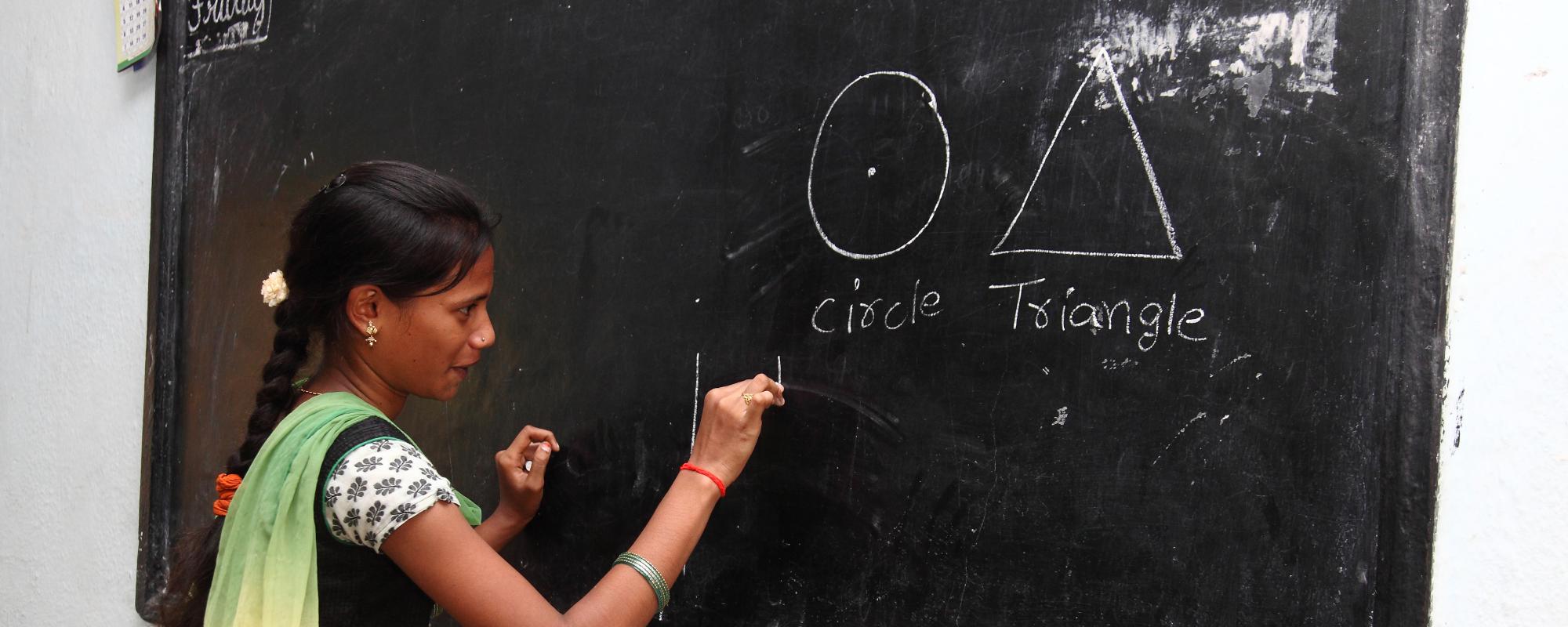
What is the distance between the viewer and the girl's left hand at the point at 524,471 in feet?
5.43

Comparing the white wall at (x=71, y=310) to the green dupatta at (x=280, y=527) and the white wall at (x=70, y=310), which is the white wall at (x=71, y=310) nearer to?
the white wall at (x=70, y=310)

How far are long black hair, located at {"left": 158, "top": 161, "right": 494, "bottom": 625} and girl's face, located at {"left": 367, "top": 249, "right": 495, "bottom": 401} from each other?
2 centimetres

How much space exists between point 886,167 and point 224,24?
1.57m

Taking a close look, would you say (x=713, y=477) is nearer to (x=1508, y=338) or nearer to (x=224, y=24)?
(x=1508, y=338)

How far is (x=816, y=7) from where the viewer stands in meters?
1.46

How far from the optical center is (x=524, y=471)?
167 centimetres

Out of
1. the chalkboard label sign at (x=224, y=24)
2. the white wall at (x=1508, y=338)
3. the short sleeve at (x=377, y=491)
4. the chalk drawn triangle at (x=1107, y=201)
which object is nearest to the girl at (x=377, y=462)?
the short sleeve at (x=377, y=491)

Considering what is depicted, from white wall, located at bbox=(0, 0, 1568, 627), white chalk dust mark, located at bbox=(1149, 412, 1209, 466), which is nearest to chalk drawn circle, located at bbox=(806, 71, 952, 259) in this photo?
white chalk dust mark, located at bbox=(1149, 412, 1209, 466)

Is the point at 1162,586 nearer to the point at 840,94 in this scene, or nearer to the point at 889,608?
the point at 889,608

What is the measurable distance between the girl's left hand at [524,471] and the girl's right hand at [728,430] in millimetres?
366

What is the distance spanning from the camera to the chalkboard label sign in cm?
220

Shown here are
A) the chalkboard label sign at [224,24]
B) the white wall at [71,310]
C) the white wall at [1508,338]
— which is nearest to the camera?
the white wall at [1508,338]

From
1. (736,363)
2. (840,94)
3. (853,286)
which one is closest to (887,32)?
(840,94)

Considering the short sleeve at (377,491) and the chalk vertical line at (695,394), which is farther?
the chalk vertical line at (695,394)
